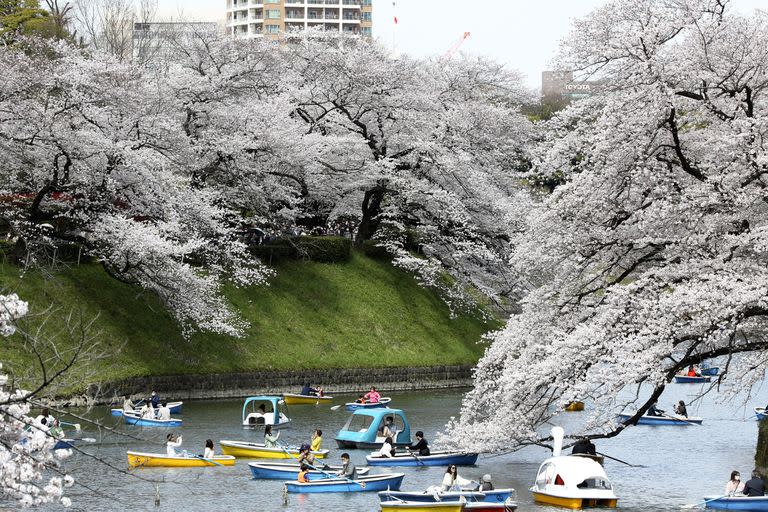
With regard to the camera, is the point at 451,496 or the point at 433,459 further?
the point at 433,459

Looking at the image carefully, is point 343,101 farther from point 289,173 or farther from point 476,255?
point 476,255

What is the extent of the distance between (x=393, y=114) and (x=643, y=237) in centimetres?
3715

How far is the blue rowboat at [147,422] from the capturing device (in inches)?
1510

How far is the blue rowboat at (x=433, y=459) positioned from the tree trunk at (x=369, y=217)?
104ft

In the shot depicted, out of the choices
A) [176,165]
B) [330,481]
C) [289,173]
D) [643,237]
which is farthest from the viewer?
[289,173]

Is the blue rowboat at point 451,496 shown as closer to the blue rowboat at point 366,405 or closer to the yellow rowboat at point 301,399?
the blue rowboat at point 366,405

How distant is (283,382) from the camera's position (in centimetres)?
5081

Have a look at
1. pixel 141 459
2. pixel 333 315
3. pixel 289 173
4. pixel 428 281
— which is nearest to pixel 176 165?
pixel 289 173

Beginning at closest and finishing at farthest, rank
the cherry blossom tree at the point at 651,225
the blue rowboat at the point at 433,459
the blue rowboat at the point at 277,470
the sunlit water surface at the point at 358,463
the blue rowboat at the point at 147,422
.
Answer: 1. the cherry blossom tree at the point at 651,225
2. the sunlit water surface at the point at 358,463
3. the blue rowboat at the point at 277,470
4. the blue rowboat at the point at 433,459
5. the blue rowboat at the point at 147,422

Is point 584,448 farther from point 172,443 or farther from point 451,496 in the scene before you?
point 172,443

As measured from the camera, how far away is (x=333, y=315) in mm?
58344

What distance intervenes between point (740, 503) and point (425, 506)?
6.99 m

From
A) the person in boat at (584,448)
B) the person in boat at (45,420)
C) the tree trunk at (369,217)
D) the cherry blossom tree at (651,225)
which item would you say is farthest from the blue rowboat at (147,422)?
the tree trunk at (369,217)

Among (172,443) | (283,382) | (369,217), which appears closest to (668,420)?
(283,382)
